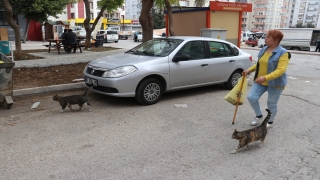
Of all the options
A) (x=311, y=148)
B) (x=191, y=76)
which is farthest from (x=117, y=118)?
(x=311, y=148)

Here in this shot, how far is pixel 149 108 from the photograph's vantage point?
19.5ft

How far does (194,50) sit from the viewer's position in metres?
6.88

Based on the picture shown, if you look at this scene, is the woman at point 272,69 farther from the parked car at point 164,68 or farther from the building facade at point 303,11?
the building facade at point 303,11

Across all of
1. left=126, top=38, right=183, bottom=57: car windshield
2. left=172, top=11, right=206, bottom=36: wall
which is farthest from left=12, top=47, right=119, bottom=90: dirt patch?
left=172, top=11, right=206, bottom=36: wall

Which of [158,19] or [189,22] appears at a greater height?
[158,19]

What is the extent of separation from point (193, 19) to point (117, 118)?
9.17m

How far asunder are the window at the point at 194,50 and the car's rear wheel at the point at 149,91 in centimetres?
101

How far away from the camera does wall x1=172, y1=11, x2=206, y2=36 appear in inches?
506

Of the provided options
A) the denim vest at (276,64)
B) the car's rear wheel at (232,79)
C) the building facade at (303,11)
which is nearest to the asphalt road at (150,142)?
the denim vest at (276,64)

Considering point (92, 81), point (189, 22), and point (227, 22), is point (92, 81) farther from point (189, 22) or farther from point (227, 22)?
point (227, 22)

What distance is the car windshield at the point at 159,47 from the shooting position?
6558 mm

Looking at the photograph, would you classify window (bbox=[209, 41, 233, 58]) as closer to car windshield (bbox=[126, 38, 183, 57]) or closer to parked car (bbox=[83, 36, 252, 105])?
parked car (bbox=[83, 36, 252, 105])

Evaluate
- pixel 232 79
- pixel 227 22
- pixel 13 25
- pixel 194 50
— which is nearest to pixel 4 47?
pixel 13 25

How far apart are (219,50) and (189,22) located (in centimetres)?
658
